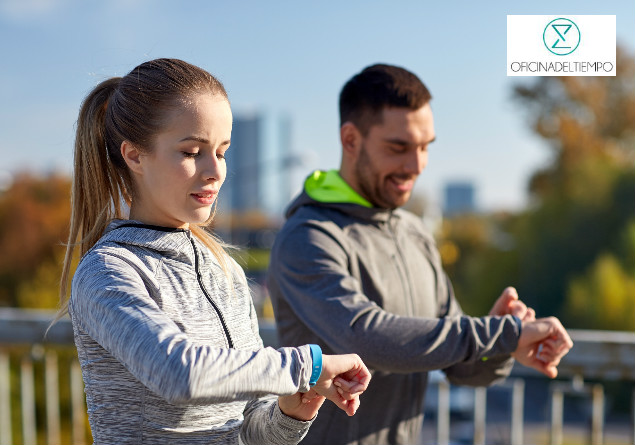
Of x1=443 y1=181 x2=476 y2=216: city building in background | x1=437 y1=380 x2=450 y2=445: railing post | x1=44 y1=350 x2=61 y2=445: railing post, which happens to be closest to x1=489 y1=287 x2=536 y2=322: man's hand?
x1=437 y1=380 x2=450 y2=445: railing post

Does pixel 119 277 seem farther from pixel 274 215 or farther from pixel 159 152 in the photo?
pixel 274 215

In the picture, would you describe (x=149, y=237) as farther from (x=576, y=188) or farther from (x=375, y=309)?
(x=576, y=188)

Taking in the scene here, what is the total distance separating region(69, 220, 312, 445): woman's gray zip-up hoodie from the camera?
1.23 m

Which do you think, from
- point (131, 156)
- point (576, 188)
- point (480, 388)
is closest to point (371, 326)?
point (131, 156)

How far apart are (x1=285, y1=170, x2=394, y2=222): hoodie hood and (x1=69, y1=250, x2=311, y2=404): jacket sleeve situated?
42.4 inches

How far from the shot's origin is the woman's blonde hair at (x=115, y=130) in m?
1.50

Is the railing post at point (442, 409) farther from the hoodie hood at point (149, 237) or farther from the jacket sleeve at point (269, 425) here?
the hoodie hood at point (149, 237)

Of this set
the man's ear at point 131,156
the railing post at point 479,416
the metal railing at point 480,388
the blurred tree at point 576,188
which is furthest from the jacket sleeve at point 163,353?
the blurred tree at point 576,188

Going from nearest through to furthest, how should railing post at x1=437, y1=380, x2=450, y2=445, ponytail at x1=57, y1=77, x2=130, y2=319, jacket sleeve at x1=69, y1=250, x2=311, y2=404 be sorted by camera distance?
jacket sleeve at x1=69, y1=250, x2=311, y2=404
ponytail at x1=57, y1=77, x2=130, y2=319
railing post at x1=437, y1=380, x2=450, y2=445

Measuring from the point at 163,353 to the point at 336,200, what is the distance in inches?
49.3

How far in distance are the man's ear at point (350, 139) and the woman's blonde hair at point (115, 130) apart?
88 cm

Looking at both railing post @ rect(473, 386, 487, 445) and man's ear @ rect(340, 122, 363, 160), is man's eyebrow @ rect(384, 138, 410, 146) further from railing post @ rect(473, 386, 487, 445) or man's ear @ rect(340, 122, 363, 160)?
railing post @ rect(473, 386, 487, 445)

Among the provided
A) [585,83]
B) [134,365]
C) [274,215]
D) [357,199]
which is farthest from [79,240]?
[274,215]

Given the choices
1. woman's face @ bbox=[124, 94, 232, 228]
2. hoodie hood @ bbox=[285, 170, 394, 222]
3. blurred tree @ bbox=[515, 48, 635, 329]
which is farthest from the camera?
blurred tree @ bbox=[515, 48, 635, 329]
